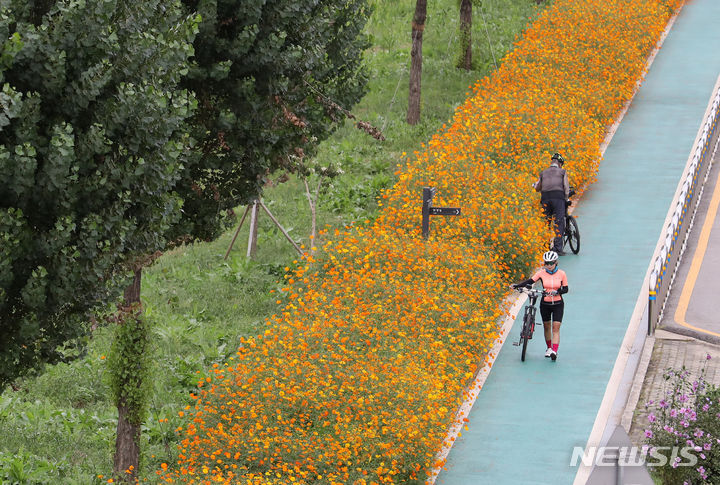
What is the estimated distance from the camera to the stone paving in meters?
14.0

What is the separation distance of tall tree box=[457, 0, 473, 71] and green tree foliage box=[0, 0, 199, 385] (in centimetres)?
1949

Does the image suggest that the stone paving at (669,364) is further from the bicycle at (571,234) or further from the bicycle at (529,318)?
the bicycle at (571,234)

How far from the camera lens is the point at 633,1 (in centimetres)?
3216

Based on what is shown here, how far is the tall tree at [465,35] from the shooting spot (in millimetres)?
29056

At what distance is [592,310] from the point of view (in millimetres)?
17172

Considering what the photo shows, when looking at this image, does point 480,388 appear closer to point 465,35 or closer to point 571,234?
point 571,234

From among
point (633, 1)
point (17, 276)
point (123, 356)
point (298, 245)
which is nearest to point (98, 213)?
point (17, 276)

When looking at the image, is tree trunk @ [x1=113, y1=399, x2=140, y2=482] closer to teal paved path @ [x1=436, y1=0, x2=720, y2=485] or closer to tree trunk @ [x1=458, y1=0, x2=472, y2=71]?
teal paved path @ [x1=436, y1=0, x2=720, y2=485]

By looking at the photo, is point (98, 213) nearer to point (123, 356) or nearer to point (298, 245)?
point (123, 356)

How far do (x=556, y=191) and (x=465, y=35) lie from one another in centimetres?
1167

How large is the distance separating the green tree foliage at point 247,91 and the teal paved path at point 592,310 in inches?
166

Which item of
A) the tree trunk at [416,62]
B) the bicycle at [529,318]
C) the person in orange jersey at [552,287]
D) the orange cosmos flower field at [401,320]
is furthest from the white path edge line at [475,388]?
the tree trunk at [416,62]

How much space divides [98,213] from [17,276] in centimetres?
89

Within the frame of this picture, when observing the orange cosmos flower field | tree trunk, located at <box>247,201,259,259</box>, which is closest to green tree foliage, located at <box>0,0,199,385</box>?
the orange cosmos flower field
